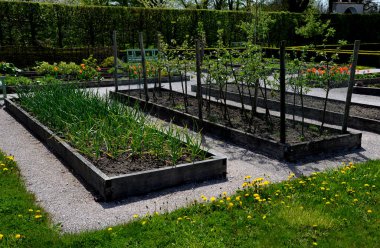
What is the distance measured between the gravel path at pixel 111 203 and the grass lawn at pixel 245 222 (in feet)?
0.76

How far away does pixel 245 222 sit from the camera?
13.7 feet

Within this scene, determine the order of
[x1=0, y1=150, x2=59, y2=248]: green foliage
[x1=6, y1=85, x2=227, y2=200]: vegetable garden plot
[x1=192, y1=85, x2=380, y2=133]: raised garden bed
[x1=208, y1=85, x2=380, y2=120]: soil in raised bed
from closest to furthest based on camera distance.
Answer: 1. [x1=0, y1=150, x2=59, y2=248]: green foliage
2. [x1=6, y1=85, x2=227, y2=200]: vegetable garden plot
3. [x1=192, y1=85, x2=380, y2=133]: raised garden bed
4. [x1=208, y1=85, x2=380, y2=120]: soil in raised bed

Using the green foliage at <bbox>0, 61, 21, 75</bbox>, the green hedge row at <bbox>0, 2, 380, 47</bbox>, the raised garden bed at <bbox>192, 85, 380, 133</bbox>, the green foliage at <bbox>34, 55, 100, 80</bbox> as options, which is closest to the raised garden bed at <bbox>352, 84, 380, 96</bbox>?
the raised garden bed at <bbox>192, 85, 380, 133</bbox>

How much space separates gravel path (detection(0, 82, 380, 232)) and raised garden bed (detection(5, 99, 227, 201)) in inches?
4.6

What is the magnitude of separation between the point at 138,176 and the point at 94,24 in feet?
55.0

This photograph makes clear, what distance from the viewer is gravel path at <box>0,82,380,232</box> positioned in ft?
14.9

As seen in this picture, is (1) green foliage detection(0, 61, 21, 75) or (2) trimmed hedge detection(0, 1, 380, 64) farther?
(2) trimmed hedge detection(0, 1, 380, 64)

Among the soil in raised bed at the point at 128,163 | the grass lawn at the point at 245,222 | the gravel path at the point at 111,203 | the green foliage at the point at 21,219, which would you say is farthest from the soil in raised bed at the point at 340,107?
the green foliage at the point at 21,219

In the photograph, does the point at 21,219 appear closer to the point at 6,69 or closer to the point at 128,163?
the point at 128,163

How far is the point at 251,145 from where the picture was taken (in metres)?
7.04

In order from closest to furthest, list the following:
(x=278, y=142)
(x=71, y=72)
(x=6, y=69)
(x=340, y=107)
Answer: (x=278, y=142) → (x=340, y=107) → (x=6, y=69) → (x=71, y=72)

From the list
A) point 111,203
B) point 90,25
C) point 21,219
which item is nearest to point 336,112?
point 111,203

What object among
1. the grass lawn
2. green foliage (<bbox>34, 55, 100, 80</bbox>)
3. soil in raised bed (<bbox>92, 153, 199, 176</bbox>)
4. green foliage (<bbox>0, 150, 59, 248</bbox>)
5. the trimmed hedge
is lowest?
the grass lawn

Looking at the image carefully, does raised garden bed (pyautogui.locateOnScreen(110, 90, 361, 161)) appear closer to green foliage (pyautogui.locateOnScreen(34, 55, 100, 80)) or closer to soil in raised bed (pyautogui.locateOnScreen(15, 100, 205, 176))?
soil in raised bed (pyautogui.locateOnScreen(15, 100, 205, 176))
